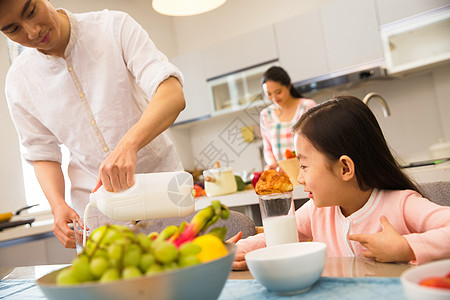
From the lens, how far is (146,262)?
1.58ft

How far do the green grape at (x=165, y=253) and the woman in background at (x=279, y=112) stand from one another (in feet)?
7.77

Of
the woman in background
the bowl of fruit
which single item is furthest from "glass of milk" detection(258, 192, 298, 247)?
the woman in background

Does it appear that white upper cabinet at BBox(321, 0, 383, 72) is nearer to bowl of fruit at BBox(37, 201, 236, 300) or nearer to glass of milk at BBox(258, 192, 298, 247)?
glass of milk at BBox(258, 192, 298, 247)

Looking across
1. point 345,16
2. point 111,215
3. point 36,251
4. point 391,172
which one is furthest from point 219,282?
point 345,16

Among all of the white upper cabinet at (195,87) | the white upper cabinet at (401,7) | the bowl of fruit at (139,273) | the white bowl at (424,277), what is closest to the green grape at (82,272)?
the bowl of fruit at (139,273)

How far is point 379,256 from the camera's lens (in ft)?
2.50

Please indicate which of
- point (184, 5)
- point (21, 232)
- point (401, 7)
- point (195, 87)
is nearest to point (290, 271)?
point (184, 5)

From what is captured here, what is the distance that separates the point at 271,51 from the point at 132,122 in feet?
8.89

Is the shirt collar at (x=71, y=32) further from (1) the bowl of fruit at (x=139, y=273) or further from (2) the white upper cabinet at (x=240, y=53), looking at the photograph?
(2) the white upper cabinet at (x=240, y=53)

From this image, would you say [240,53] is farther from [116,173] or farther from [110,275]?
[110,275]

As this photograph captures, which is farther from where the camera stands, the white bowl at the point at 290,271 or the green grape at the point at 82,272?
the white bowl at the point at 290,271

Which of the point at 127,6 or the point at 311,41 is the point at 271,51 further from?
the point at 127,6

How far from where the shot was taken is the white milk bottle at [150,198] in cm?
95

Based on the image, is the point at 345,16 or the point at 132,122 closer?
the point at 132,122
